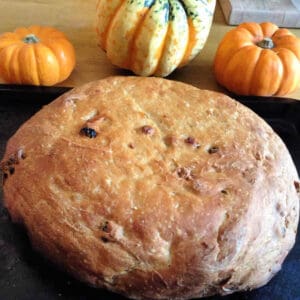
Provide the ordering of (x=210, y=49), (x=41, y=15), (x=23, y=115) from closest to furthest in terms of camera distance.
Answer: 1. (x=23, y=115)
2. (x=210, y=49)
3. (x=41, y=15)

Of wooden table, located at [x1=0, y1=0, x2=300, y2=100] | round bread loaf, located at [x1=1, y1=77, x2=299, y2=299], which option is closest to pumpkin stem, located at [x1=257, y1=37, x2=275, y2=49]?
wooden table, located at [x1=0, y1=0, x2=300, y2=100]

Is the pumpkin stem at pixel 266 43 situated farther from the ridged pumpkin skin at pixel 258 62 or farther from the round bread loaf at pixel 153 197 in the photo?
the round bread loaf at pixel 153 197

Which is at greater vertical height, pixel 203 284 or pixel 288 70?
pixel 288 70

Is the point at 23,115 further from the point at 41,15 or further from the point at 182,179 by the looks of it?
the point at 41,15

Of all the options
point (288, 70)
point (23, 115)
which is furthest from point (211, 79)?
point (23, 115)

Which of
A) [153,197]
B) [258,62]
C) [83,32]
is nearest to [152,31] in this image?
[258,62]

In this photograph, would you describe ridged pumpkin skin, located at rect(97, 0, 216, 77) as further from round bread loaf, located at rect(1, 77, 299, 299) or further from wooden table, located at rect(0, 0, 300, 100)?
round bread loaf, located at rect(1, 77, 299, 299)

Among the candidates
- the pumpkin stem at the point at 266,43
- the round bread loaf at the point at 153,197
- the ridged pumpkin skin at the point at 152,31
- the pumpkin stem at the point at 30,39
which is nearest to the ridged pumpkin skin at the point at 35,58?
the pumpkin stem at the point at 30,39
